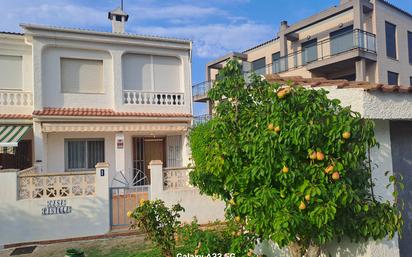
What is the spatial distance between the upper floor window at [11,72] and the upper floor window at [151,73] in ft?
20.1

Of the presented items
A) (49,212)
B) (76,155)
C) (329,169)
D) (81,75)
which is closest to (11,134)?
(76,155)

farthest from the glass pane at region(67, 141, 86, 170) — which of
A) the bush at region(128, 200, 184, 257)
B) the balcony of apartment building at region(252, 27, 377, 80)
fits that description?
the bush at region(128, 200, 184, 257)

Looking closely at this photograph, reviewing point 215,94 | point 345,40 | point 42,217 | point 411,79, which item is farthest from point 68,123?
point 411,79

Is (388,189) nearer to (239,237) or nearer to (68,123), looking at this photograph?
(239,237)

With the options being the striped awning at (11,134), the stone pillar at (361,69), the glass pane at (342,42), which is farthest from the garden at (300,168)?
the glass pane at (342,42)

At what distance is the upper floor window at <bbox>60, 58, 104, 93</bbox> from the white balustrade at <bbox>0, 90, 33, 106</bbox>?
1.97 m

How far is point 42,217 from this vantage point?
11750 millimetres

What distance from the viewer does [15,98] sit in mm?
18250

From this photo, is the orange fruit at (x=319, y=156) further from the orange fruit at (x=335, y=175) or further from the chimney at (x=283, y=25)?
the chimney at (x=283, y=25)

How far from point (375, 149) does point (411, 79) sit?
31.0 meters

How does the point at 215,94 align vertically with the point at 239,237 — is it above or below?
above

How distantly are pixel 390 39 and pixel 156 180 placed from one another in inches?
1036

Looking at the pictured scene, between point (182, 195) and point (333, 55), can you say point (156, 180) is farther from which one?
point (333, 55)

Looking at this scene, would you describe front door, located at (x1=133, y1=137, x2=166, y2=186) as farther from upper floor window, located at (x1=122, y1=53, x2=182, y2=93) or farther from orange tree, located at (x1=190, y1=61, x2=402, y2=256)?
orange tree, located at (x1=190, y1=61, x2=402, y2=256)
